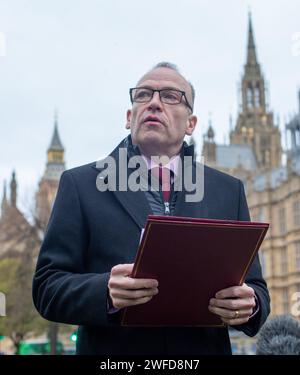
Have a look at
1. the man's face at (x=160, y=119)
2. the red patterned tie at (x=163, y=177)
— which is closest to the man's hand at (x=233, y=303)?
the red patterned tie at (x=163, y=177)

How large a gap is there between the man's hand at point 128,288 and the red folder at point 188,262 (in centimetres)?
3

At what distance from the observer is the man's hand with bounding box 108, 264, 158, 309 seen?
1822 millimetres

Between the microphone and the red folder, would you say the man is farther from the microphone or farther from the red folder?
the microphone

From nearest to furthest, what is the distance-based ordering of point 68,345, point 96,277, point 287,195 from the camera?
point 96,277, point 287,195, point 68,345

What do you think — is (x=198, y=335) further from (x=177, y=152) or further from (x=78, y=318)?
(x=177, y=152)

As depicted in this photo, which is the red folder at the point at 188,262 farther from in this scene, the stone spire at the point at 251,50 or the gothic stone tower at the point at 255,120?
the stone spire at the point at 251,50

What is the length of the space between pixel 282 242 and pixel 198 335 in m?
39.2

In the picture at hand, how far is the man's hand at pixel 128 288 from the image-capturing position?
1.82 meters

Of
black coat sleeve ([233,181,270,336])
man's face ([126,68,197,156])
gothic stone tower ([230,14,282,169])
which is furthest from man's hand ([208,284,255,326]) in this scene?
gothic stone tower ([230,14,282,169])

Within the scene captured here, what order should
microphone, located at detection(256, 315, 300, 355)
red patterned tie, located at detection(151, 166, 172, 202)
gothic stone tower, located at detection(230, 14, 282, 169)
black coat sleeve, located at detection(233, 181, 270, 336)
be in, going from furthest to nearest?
1. gothic stone tower, located at detection(230, 14, 282, 169)
2. microphone, located at detection(256, 315, 300, 355)
3. red patterned tie, located at detection(151, 166, 172, 202)
4. black coat sleeve, located at detection(233, 181, 270, 336)

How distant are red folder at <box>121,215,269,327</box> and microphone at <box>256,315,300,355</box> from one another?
2.47 feet

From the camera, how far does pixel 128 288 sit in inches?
71.7

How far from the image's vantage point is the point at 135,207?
2236mm
